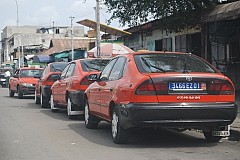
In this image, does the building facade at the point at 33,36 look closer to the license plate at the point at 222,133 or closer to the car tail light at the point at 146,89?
Result: the license plate at the point at 222,133

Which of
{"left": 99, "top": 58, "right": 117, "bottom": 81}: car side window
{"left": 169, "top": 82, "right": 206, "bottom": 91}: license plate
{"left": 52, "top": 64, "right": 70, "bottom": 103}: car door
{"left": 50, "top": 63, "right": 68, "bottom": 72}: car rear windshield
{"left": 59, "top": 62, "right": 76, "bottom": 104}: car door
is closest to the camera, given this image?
{"left": 169, "top": 82, "right": 206, "bottom": 91}: license plate

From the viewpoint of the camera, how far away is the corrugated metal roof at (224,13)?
1420cm

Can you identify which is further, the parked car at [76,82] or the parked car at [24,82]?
the parked car at [24,82]

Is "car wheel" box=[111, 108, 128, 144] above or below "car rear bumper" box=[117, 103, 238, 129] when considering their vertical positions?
below

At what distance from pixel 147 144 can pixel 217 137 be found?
1328 mm

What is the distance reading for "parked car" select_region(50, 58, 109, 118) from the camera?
455 inches

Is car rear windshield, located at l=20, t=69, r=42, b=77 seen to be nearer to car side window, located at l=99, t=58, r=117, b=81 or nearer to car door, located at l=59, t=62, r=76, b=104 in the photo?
car door, located at l=59, t=62, r=76, b=104

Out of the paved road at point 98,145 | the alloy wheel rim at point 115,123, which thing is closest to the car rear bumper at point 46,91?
the paved road at point 98,145

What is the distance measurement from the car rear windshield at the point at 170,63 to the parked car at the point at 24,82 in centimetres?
1395

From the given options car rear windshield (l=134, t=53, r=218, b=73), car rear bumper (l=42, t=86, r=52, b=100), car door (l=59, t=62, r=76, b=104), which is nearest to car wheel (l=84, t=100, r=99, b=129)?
car door (l=59, t=62, r=76, b=104)

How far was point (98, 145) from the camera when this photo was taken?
27.1ft

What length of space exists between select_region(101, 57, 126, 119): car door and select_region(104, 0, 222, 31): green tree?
324 inches

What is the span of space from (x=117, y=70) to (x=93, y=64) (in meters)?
3.53

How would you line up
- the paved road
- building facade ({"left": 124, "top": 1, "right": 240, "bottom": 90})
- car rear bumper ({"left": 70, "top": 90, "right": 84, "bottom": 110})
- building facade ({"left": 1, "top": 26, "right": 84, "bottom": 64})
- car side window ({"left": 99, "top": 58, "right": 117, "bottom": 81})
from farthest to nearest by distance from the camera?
building facade ({"left": 1, "top": 26, "right": 84, "bottom": 64})
building facade ({"left": 124, "top": 1, "right": 240, "bottom": 90})
car rear bumper ({"left": 70, "top": 90, "right": 84, "bottom": 110})
car side window ({"left": 99, "top": 58, "right": 117, "bottom": 81})
the paved road
